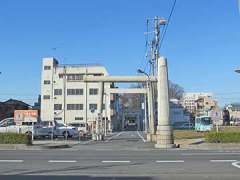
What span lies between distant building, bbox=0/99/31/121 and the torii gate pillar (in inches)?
2812

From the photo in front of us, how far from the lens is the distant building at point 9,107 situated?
340ft

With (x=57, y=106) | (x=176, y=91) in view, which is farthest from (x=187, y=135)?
(x=176, y=91)

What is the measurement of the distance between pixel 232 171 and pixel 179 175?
229 cm

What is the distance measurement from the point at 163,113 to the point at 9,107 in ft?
253

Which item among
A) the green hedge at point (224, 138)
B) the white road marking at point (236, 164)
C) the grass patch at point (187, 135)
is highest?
the grass patch at point (187, 135)

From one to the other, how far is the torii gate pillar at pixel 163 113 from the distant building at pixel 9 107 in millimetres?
71414

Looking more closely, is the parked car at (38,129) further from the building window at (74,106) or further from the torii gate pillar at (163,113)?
the building window at (74,106)

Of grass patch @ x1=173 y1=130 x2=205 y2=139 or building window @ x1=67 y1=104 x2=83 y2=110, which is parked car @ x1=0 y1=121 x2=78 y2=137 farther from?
building window @ x1=67 y1=104 x2=83 y2=110

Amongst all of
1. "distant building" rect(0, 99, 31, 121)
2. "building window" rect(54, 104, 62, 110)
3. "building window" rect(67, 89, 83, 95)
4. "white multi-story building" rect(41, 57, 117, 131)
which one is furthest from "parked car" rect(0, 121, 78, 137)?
"building window" rect(54, 104, 62, 110)

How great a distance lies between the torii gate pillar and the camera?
114 ft

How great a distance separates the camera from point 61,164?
63.5ft

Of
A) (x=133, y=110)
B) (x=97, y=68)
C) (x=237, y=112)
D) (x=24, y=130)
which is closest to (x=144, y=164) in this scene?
(x=24, y=130)

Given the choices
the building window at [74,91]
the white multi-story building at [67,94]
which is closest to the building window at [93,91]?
the white multi-story building at [67,94]

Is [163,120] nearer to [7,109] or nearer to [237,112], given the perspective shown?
[7,109]
